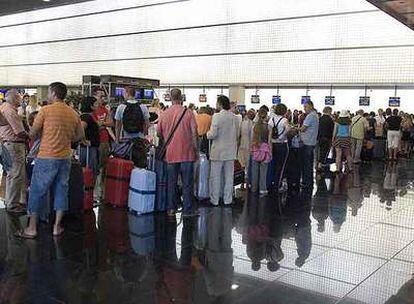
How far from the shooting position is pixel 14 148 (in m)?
5.67

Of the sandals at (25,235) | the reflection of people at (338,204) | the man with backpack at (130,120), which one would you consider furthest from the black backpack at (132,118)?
the reflection of people at (338,204)

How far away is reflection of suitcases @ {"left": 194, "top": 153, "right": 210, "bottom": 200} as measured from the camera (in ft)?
23.3

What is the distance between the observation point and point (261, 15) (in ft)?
73.3

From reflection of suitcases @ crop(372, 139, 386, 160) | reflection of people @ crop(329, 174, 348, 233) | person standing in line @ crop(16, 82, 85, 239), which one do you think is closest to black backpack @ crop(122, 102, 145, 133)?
person standing in line @ crop(16, 82, 85, 239)

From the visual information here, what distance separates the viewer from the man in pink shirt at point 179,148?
5.98 metres

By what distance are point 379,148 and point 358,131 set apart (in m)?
2.76

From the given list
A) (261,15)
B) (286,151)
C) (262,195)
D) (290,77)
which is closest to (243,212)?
(262,195)

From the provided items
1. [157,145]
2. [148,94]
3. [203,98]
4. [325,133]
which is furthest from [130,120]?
[203,98]

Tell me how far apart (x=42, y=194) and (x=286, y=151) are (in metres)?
4.62

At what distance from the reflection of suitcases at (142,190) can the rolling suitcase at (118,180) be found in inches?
8.3

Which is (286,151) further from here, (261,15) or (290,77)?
(261,15)

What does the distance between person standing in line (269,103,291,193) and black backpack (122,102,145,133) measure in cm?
243

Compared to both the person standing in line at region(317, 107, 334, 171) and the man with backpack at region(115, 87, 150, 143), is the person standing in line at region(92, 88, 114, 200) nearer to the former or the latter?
the man with backpack at region(115, 87, 150, 143)

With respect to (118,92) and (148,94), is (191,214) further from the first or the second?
(148,94)
